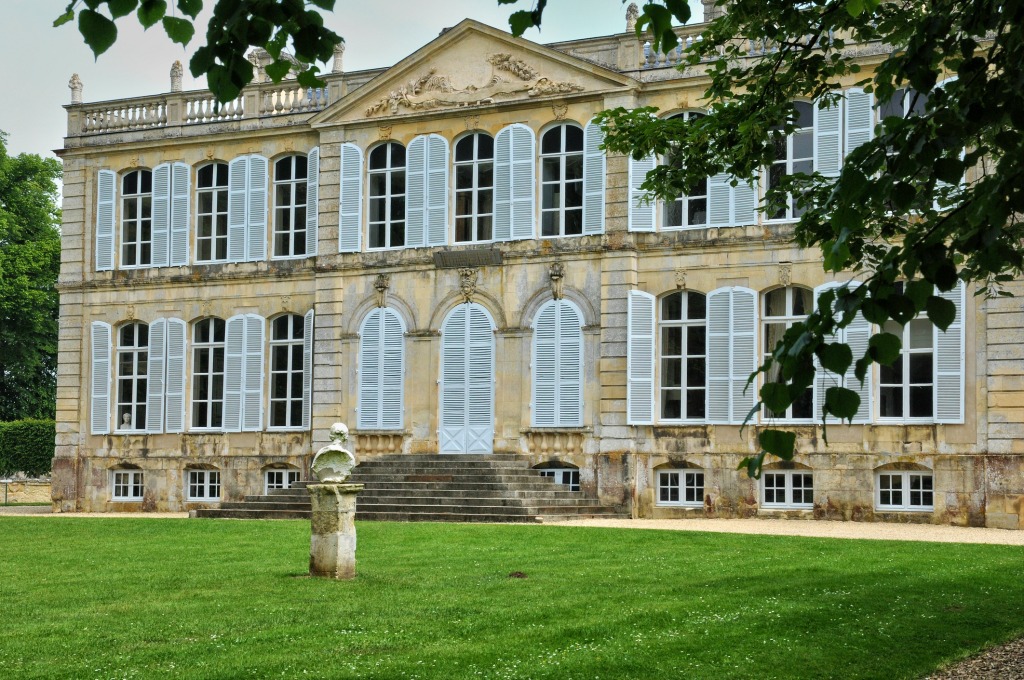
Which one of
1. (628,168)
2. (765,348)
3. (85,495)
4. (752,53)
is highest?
(752,53)

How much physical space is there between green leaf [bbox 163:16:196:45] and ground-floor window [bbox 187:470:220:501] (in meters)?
24.4

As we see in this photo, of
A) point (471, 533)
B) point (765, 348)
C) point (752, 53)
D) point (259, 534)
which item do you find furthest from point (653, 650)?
point (752, 53)

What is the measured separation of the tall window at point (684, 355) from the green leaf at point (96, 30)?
20299mm

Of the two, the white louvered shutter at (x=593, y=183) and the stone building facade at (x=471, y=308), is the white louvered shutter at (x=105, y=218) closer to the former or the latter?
the stone building facade at (x=471, y=308)

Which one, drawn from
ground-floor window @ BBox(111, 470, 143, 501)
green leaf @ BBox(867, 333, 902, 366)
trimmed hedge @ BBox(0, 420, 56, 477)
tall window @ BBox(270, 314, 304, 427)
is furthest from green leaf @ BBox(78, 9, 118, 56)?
trimmed hedge @ BBox(0, 420, 56, 477)

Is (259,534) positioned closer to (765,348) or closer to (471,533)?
(471,533)

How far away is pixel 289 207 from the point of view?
28.7 m

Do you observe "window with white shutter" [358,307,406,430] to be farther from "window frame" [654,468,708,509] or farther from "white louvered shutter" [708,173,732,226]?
"white louvered shutter" [708,173,732,226]

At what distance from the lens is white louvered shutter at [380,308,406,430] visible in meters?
26.6

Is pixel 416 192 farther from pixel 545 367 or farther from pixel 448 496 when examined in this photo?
pixel 448 496

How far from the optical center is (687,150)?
1112 cm

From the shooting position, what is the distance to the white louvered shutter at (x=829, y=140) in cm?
2362

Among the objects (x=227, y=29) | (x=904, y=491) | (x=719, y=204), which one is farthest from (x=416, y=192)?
(x=227, y=29)

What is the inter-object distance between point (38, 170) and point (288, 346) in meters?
18.2
